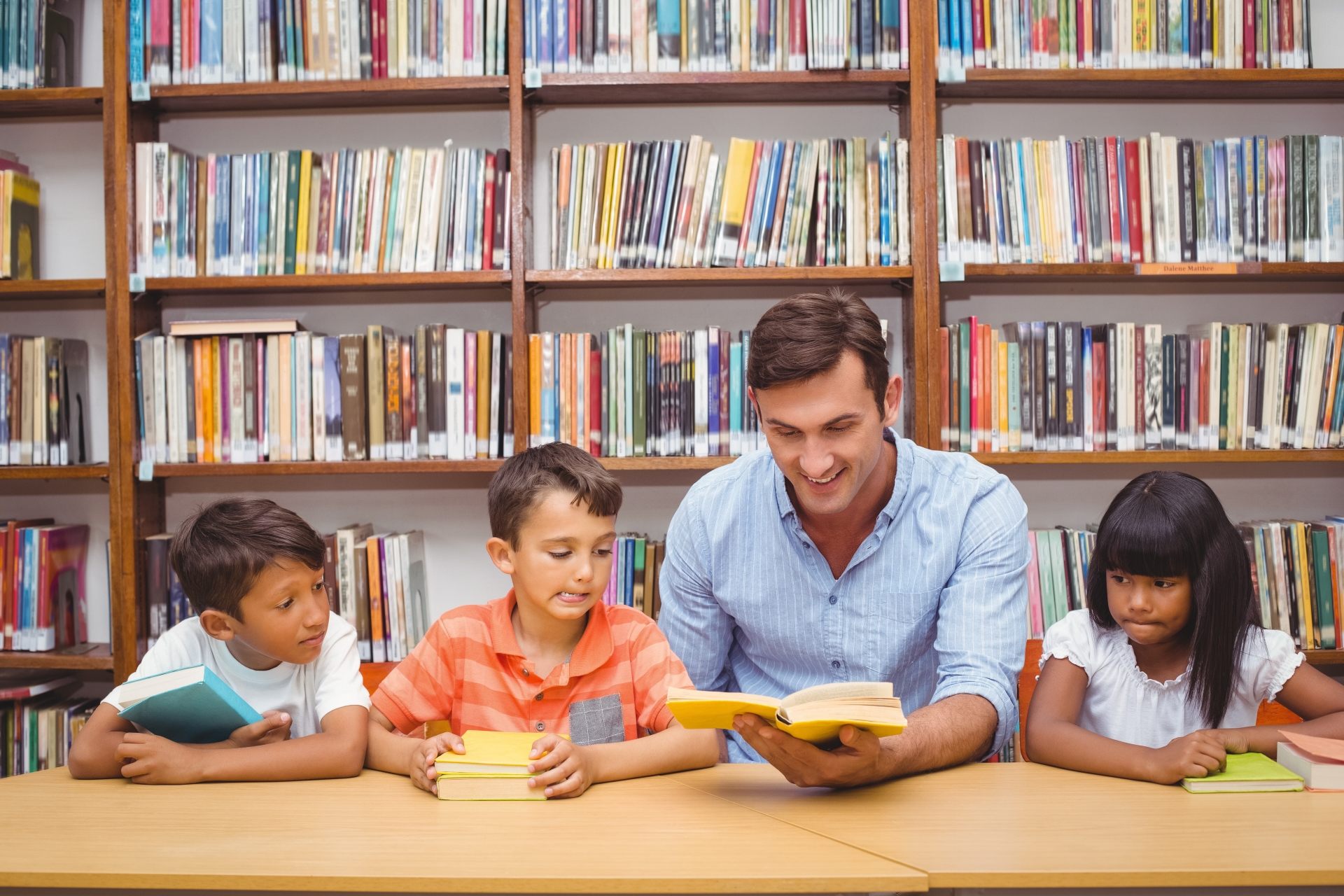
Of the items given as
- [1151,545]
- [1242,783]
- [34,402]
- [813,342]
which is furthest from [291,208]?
[1242,783]

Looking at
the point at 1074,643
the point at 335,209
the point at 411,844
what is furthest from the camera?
the point at 335,209

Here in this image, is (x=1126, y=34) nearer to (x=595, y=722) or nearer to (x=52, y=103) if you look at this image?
(x=595, y=722)

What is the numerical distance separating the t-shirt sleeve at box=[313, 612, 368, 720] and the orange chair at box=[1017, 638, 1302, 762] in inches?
51.4

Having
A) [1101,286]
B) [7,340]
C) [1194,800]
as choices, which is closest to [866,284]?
[1101,286]

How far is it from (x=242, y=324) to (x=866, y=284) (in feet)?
5.37

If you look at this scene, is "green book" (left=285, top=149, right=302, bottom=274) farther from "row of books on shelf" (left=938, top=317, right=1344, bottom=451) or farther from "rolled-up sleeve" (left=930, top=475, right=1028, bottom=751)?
"rolled-up sleeve" (left=930, top=475, right=1028, bottom=751)

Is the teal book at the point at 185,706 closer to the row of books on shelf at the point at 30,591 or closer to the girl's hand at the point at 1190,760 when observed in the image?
the girl's hand at the point at 1190,760

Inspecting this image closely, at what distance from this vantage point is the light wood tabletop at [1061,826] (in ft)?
2.82

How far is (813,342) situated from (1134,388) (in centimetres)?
136

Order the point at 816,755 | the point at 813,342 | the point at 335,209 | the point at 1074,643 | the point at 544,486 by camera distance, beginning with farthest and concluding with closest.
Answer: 1. the point at 335,209
2. the point at 1074,643
3. the point at 544,486
4. the point at 813,342
5. the point at 816,755

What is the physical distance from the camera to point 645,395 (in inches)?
92.1

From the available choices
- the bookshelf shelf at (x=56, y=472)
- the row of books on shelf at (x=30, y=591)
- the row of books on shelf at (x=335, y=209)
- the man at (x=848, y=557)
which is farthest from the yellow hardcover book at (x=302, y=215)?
the man at (x=848, y=557)

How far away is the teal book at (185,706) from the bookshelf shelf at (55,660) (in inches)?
52.0

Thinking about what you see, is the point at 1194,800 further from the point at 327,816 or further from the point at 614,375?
the point at 614,375
